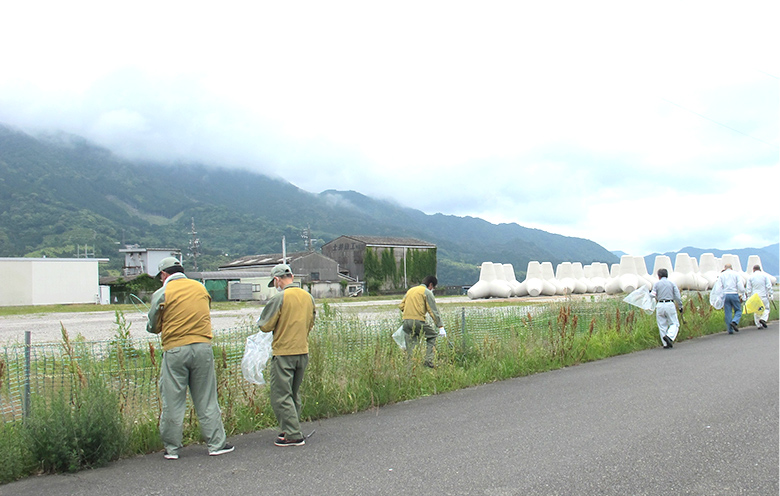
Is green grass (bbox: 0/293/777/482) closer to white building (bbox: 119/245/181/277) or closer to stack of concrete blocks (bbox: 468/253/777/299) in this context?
stack of concrete blocks (bbox: 468/253/777/299)

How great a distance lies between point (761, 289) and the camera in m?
18.7

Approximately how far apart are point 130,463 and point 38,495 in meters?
0.97

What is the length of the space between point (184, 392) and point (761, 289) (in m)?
18.1

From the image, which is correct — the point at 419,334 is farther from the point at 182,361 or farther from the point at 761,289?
the point at 761,289

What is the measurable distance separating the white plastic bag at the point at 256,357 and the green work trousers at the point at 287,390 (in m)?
0.35

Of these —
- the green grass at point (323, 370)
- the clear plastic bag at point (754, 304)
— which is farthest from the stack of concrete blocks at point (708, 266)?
the green grass at point (323, 370)

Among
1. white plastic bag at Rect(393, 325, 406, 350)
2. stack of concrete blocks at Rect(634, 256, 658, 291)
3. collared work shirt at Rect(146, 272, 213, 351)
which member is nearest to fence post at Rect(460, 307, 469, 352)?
white plastic bag at Rect(393, 325, 406, 350)

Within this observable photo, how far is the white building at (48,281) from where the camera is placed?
4634 centimetres

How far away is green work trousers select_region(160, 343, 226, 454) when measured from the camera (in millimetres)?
5949

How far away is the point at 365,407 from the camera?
8.16 meters

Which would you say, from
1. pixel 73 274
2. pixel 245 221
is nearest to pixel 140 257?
pixel 73 274

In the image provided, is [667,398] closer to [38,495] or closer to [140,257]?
[38,495]

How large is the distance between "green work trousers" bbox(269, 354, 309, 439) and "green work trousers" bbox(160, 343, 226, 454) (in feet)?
2.06

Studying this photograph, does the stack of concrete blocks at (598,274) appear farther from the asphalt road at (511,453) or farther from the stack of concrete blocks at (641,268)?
the asphalt road at (511,453)
